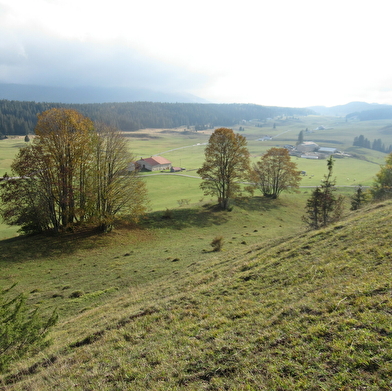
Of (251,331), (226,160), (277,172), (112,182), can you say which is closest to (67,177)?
(112,182)

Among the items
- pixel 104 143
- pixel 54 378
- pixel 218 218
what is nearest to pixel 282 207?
pixel 218 218

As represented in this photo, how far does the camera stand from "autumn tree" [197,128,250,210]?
38.4 metres

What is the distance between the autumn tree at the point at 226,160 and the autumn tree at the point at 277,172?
38.2 feet

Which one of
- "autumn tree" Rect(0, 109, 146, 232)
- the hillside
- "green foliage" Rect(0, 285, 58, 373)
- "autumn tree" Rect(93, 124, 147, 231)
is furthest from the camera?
"autumn tree" Rect(93, 124, 147, 231)

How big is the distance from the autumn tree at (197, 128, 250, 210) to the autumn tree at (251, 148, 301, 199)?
11644mm

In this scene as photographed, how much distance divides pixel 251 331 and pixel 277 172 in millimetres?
46484

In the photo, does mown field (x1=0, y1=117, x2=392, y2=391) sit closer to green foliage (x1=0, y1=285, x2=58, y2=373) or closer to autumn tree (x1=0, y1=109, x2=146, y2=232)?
green foliage (x1=0, y1=285, x2=58, y2=373)

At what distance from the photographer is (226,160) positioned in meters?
39.2

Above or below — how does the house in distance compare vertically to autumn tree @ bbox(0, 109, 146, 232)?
below

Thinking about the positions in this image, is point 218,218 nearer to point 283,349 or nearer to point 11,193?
point 11,193

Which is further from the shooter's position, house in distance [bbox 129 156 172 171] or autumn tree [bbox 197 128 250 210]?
house in distance [bbox 129 156 172 171]

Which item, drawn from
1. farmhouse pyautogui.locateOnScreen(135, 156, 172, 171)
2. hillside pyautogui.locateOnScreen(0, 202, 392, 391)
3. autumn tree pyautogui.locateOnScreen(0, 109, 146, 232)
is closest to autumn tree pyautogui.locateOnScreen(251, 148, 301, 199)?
autumn tree pyautogui.locateOnScreen(0, 109, 146, 232)

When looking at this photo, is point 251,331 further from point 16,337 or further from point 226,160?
point 226,160

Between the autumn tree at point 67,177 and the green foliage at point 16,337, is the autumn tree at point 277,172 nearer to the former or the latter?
the autumn tree at point 67,177
